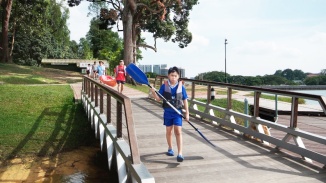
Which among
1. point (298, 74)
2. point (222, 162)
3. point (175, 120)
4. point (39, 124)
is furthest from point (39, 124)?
point (298, 74)

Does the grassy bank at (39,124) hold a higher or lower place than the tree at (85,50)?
lower

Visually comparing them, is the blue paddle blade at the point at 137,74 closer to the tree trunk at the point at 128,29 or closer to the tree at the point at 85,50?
the tree trunk at the point at 128,29

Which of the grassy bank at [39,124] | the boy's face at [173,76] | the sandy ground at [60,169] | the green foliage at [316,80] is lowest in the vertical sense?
the sandy ground at [60,169]

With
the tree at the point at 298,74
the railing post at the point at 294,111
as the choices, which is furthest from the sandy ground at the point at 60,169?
the tree at the point at 298,74

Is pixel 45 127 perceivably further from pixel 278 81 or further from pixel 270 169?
pixel 278 81

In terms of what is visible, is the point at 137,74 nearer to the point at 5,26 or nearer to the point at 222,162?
the point at 222,162

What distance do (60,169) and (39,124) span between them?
3850mm

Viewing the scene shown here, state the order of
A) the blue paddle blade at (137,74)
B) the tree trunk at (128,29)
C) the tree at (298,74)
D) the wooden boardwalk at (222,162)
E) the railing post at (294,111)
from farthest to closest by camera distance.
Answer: the tree at (298,74), the tree trunk at (128,29), the railing post at (294,111), the blue paddle blade at (137,74), the wooden boardwalk at (222,162)

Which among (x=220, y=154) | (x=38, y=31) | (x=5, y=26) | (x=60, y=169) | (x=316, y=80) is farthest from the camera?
(x=316, y=80)

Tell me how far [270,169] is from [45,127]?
9.55 metres

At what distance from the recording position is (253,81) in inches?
2302

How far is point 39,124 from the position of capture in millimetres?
12664

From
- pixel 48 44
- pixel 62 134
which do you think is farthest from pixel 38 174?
pixel 48 44

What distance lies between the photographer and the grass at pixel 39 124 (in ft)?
35.6
